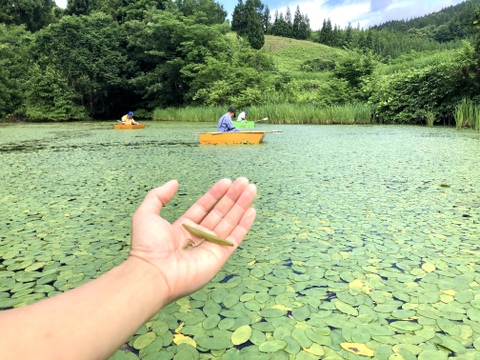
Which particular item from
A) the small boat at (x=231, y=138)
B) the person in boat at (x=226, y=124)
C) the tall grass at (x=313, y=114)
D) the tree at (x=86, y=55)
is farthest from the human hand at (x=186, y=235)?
the tree at (x=86, y=55)

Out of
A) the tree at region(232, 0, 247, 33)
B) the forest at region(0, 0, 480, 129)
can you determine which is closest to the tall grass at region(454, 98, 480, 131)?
the forest at region(0, 0, 480, 129)

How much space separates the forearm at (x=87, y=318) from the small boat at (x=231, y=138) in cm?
535

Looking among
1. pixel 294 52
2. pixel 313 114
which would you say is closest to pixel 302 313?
pixel 313 114

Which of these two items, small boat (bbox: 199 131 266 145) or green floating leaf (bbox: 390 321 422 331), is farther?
small boat (bbox: 199 131 266 145)

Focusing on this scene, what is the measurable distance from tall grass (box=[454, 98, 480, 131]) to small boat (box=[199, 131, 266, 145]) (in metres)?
5.08

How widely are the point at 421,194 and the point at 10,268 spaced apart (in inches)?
103

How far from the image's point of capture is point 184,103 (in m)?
17.0

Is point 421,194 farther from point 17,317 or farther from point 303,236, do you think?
point 17,317

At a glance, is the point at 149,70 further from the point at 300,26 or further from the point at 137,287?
the point at 300,26

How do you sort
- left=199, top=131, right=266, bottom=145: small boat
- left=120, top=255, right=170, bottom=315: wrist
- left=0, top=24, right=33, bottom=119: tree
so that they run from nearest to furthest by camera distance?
left=120, top=255, right=170, bottom=315: wrist → left=199, top=131, right=266, bottom=145: small boat → left=0, top=24, right=33, bottom=119: tree

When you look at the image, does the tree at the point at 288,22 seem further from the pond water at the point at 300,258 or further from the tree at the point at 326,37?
the pond water at the point at 300,258

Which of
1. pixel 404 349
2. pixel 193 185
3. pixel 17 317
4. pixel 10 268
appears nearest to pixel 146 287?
pixel 17 317

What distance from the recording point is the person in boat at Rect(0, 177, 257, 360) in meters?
0.64

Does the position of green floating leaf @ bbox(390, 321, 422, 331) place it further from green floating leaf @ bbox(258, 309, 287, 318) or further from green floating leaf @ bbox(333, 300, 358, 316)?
green floating leaf @ bbox(258, 309, 287, 318)
